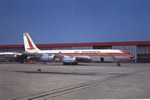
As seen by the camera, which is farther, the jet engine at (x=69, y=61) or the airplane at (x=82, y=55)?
the airplane at (x=82, y=55)

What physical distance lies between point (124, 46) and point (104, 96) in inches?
2881

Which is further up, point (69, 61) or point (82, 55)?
point (82, 55)

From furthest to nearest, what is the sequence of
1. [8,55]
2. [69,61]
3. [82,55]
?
1. [8,55]
2. [82,55]
3. [69,61]

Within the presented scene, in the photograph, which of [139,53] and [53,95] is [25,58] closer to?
[139,53]

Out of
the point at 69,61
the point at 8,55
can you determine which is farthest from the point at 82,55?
the point at 8,55

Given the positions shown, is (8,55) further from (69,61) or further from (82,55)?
(69,61)

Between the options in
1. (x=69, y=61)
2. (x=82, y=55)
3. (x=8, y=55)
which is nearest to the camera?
(x=69, y=61)

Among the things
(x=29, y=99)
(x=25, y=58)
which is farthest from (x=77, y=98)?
(x=25, y=58)

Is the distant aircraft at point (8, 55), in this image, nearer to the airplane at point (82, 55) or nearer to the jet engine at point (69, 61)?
the airplane at point (82, 55)

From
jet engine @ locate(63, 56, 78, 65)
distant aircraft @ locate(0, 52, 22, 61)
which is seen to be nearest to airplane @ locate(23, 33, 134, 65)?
jet engine @ locate(63, 56, 78, 65)

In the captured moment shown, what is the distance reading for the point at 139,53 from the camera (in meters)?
83.1

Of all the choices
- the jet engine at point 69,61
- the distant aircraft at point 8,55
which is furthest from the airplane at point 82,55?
the distant aircraft at point 8,55

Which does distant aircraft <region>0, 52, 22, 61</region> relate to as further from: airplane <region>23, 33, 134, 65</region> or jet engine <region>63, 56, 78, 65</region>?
jet engine <region>63, 56, 78, 65</region>

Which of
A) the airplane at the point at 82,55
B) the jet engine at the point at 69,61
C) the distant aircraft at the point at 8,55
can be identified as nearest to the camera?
the jet engine at the point at 69,61
